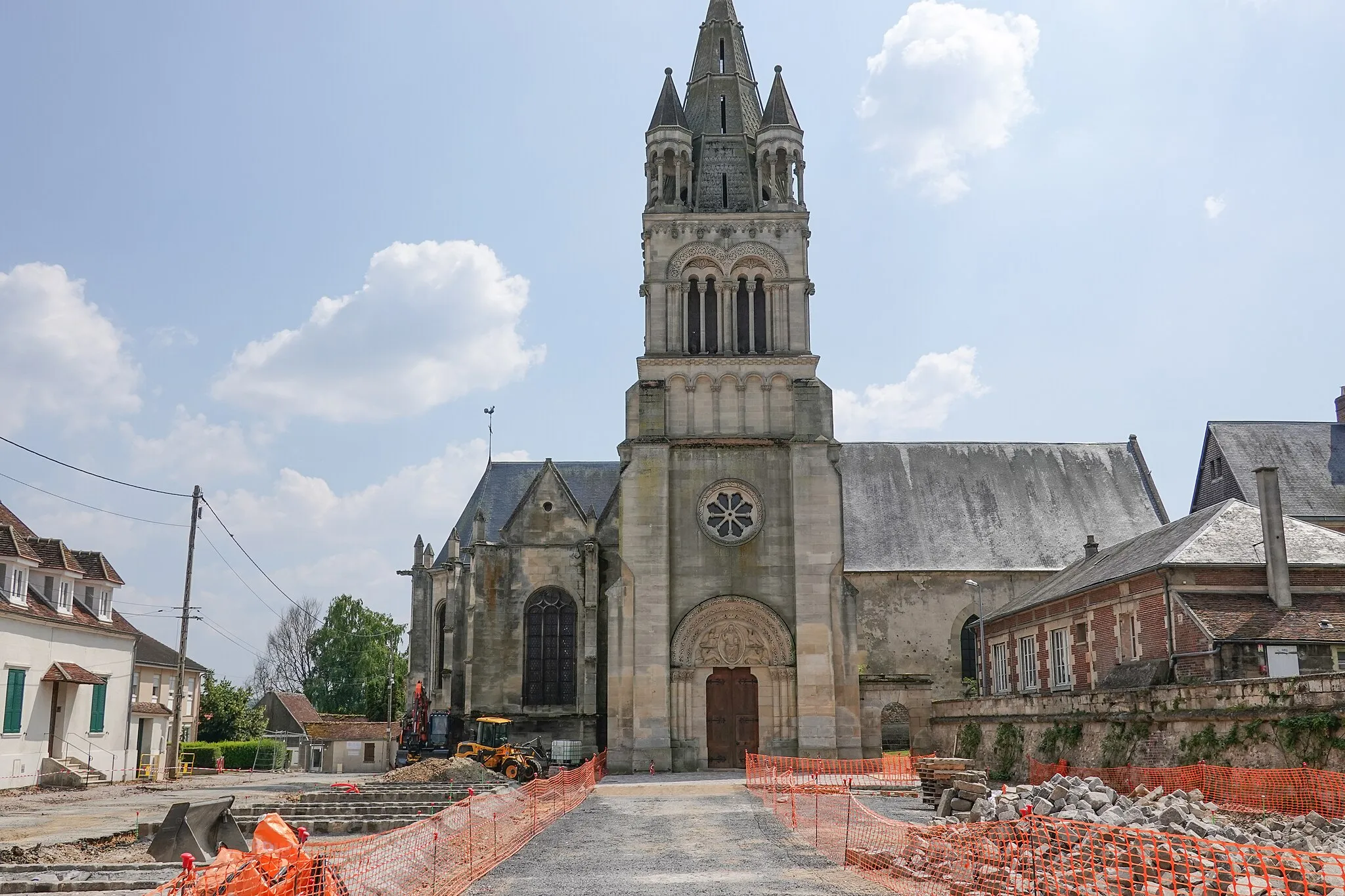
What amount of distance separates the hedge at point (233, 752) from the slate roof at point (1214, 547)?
35136 millimetres

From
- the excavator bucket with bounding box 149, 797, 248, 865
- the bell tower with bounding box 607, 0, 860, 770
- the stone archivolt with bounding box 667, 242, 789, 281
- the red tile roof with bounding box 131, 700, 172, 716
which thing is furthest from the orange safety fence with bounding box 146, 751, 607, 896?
the red tile roof with bounding box 131, 700, 172, 716

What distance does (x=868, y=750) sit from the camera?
3522 centimetres

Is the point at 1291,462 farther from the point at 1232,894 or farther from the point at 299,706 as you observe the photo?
the point at 299,706

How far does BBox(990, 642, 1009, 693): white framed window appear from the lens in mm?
37594

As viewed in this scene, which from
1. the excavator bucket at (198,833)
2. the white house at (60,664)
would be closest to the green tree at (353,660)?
the white house at (60,664)

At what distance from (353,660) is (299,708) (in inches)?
200

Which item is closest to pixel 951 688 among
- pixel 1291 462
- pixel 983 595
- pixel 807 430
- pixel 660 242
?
pixel 983 595

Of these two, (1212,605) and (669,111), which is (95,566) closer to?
(669,111)

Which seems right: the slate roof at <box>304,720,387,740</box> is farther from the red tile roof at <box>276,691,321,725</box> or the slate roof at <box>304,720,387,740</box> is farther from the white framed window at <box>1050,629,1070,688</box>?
the white framed window at <box>1050,629,1070,688</box>

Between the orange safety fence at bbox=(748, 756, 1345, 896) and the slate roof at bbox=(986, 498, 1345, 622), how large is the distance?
13.7 meters

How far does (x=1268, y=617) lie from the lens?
24.8 metres

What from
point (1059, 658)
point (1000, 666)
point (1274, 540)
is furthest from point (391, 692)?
point (1274, 540)

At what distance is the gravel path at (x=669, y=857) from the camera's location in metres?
13.3

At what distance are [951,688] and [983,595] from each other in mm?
3528
